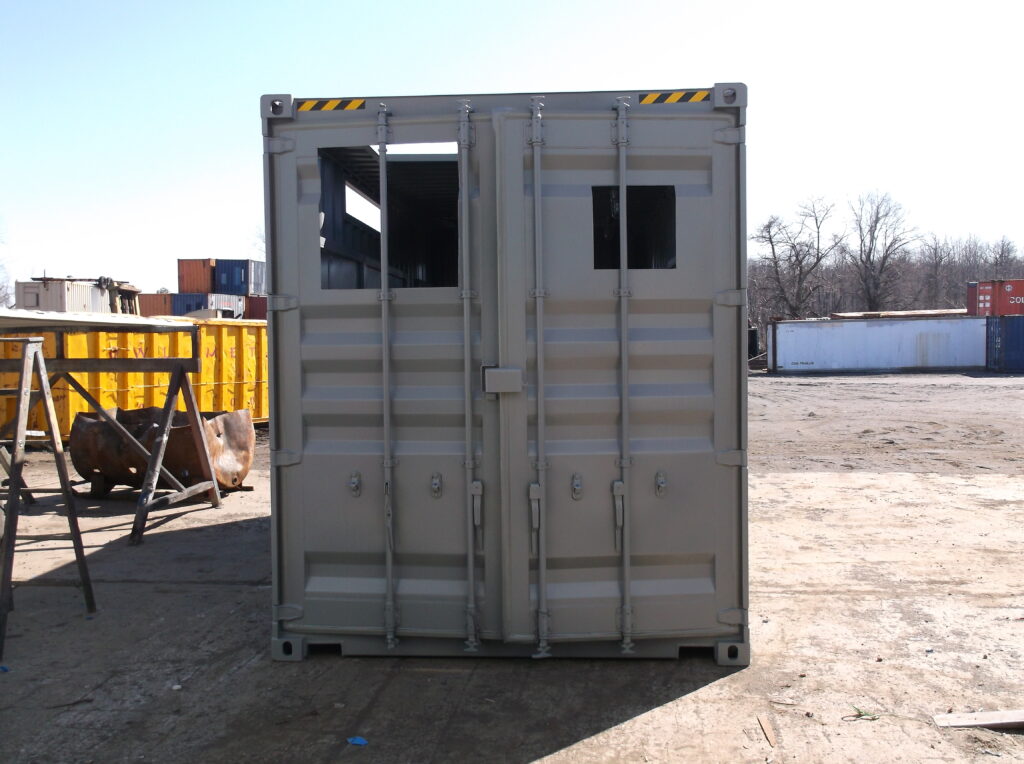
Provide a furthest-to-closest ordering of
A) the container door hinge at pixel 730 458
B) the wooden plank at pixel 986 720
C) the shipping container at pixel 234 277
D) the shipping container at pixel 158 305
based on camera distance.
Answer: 1. the shipping container at pixel 234 277
2. the shipping container at pixel 158 305
3. the container door hinge at pixel 730 458
4. the wooden plank at pixel 986 720

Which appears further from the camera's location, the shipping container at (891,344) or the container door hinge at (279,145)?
the shipping container at (891,344)

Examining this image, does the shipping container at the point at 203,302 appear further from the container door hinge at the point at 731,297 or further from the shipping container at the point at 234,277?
the container door hinge at the point at 731,297

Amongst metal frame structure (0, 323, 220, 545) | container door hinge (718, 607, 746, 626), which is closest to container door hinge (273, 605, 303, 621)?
container door hinge (718, 607, 746, 626)

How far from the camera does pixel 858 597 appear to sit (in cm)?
589

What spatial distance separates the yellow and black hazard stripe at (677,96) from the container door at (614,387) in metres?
0.11

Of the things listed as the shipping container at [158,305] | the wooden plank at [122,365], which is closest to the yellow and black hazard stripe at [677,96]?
the wooden plank at [122,365]

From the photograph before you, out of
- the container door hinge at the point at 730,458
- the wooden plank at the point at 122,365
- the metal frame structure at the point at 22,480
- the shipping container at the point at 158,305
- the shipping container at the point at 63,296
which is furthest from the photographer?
the shipping container at the point at 158,305

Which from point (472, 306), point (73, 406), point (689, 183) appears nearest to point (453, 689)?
point (472, 306)

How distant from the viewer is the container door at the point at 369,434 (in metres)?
4.42

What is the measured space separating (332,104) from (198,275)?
3967 centimetres

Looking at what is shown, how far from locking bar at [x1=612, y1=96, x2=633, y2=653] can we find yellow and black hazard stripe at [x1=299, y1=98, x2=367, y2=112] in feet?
4.46

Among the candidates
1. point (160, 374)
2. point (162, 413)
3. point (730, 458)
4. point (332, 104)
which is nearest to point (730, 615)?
point (730, 458)

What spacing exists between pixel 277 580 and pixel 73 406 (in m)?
11.6

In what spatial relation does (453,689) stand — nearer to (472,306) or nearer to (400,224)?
(472,306)
